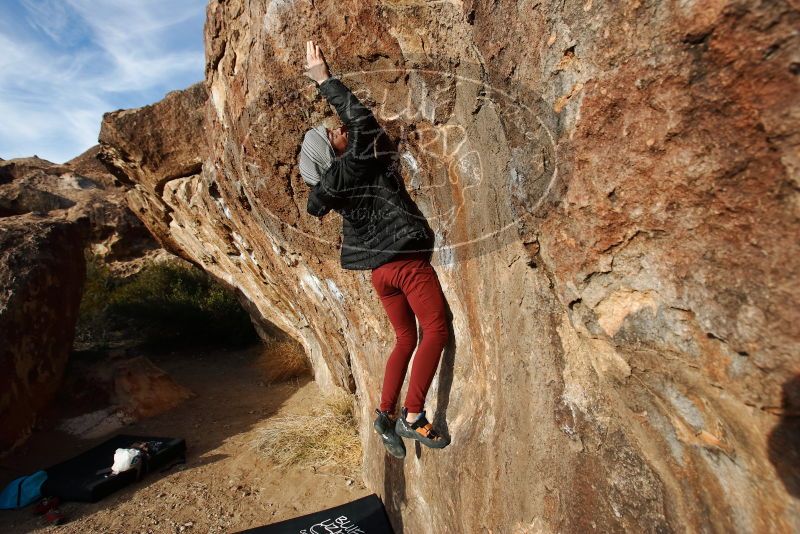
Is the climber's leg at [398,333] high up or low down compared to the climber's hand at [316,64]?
down

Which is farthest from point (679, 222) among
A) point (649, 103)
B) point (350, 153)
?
point (350, 153)

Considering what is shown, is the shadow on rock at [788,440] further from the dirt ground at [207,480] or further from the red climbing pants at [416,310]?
the dirt ground at [207,480]

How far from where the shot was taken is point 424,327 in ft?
7.81

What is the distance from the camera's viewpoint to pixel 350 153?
215 cm

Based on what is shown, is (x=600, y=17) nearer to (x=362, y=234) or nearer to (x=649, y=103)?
(x=649, y=103)

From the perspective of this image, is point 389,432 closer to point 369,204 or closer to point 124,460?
point 369,204

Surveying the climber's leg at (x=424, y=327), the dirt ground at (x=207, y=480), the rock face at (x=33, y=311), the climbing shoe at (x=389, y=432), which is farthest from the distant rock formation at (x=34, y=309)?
the climber's leg at (x=424, y=327)

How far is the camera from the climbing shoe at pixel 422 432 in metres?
2.37

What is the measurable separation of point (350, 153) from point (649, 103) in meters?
1.20

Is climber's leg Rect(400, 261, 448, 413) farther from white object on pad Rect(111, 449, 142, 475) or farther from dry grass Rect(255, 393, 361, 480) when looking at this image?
white object on pad Rect(111, 449, 142, 475)

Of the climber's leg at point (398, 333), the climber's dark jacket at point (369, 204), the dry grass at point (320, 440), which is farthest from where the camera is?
the dry grass at point (320, 440)

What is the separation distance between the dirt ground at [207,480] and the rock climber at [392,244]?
1.92 m

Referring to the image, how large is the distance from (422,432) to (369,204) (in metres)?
1.10

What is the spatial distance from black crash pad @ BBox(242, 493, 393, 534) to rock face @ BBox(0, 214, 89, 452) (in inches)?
122
